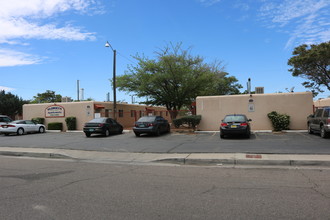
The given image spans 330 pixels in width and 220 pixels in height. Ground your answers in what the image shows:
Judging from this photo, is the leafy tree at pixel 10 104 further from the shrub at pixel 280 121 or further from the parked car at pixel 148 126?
the shrub at pixel 280 121

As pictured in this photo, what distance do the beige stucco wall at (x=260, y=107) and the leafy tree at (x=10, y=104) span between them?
89.9 ft

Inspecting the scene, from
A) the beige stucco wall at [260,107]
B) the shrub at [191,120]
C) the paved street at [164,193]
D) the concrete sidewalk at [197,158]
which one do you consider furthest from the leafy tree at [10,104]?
the paved street at [164,193]

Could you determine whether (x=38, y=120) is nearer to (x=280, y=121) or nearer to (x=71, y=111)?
(x=71, y=111)

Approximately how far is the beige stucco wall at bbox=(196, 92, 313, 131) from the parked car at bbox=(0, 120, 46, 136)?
14.5 meters

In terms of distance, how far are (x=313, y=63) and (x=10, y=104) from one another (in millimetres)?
37568

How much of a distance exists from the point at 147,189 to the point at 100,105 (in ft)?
67.0

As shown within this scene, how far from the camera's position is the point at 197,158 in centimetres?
950

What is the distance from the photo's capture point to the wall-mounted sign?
83.7 ft

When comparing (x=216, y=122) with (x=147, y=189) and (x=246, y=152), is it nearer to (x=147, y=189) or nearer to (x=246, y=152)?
(x=246, y=152)

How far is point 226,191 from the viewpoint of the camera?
559 cm

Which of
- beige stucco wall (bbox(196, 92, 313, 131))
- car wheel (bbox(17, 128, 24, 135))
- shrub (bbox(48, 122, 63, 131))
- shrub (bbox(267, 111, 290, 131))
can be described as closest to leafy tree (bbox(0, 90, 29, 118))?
shrub (bbox(48, 122, 63, 131))

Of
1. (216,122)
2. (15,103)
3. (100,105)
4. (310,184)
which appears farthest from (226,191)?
(15,103)

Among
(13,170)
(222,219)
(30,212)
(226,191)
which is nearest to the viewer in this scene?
(222,219)

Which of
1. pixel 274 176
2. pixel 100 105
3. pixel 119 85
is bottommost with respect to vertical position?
pixel 274 176
